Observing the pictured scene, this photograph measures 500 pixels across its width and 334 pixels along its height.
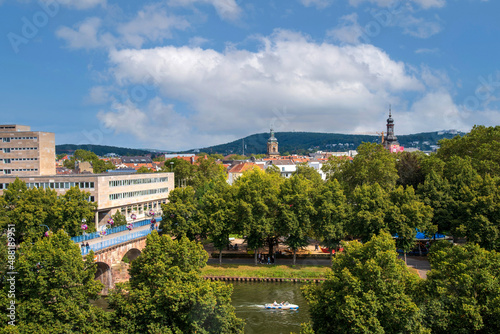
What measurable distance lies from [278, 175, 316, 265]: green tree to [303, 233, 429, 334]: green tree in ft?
75.8

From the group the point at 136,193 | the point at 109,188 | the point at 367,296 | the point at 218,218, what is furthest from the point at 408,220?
the point at 136,193

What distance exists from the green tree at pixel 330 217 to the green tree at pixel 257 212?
5.05 metres

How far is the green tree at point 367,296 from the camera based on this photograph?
71.9ft

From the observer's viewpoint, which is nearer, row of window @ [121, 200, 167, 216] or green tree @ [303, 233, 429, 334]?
green tree @ [303, 233, 429, 334]

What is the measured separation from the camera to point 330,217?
160 ft

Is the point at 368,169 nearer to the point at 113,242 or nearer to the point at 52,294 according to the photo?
the point at 113,242

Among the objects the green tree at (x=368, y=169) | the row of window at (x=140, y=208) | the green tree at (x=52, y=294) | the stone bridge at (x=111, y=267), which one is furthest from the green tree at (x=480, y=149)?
the green tree at (x=52, y=294)

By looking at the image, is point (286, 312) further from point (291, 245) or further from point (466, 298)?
point (466, 298)

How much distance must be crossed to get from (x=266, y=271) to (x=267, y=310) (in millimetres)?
11584

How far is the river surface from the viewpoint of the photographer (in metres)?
33.6

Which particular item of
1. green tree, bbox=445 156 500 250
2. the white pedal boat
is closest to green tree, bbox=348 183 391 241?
green tree, bbox=445 156 500 250

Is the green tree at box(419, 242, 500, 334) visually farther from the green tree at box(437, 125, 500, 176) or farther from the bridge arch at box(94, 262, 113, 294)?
the green tree at box(437, 125, 500, 176)

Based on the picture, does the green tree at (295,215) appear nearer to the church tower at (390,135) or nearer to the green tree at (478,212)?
the green tree at (478,212)

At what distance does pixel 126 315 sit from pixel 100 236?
24.1 m
